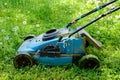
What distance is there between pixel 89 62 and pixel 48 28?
6.12 ft

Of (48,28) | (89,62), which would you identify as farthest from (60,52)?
(48,28)

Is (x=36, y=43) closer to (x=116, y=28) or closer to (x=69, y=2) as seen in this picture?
(x=116, y=28)

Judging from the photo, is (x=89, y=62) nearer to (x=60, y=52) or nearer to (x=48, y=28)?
(x=60, y=52)

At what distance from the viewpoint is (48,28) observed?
7246 millimetres

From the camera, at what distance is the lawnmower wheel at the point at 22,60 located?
5.62m

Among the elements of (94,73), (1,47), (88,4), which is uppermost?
(88,4)

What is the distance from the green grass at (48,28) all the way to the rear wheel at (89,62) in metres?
0.07

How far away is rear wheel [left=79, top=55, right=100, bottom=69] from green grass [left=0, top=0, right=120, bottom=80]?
0.07m

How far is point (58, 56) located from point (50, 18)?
218cm

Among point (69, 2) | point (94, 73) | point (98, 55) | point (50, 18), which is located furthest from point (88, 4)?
point (94, 73)

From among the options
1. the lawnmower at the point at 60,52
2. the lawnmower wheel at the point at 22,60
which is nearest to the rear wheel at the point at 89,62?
the lawnmower at the point at 60,52

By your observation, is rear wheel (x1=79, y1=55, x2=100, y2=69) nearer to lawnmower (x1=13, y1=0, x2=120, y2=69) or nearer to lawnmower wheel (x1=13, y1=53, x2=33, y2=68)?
lawnmower (x1=13, y1=0, x2=120, y2=69)

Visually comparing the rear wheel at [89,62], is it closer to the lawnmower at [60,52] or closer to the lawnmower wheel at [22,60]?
the lawnmower at [60,52]

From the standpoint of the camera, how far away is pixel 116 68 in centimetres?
574
